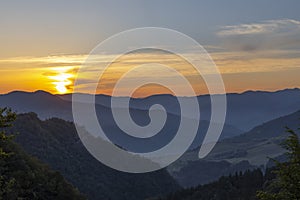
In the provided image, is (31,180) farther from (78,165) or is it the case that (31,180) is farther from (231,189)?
(78,165)

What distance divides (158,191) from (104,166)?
2269cm

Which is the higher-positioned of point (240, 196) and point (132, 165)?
point (132, 165)

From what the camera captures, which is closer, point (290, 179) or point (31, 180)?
point (290, 179)

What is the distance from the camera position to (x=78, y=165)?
16138 cm

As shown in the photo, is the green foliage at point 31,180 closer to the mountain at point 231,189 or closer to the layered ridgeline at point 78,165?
the mountain at point 231,189

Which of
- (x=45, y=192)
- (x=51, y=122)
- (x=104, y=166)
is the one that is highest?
(x=51, y=122)

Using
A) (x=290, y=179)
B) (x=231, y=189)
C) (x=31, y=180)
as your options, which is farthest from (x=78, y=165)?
(x=290, y=179)

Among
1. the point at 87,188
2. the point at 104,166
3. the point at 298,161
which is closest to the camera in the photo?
the point at 298,161

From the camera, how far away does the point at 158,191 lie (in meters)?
178

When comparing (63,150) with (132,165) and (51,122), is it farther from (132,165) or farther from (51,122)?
(132,165)

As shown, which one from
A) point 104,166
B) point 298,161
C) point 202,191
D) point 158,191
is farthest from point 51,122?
point 298,161

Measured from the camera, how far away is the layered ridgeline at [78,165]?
5965 inches

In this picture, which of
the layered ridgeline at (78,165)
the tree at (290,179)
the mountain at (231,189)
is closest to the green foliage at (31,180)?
the tree at (290,179)

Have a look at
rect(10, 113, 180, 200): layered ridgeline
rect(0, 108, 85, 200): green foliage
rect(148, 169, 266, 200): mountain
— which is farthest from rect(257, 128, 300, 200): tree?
rect(10, 113, 180, 200): layered ridgeline
